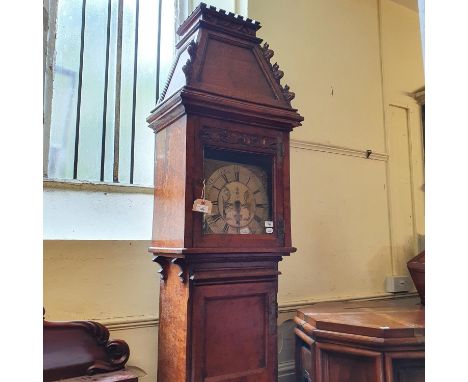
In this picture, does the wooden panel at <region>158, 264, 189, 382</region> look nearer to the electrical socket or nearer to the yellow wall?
the yellow wall

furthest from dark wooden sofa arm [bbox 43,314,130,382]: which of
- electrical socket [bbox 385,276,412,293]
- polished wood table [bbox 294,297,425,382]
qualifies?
electrical socket [bbox 385,276,412,293]

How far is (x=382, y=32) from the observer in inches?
102

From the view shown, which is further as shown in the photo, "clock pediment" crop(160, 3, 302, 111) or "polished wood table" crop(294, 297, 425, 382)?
"polished wood table" crop(294, 297, 425, 382)

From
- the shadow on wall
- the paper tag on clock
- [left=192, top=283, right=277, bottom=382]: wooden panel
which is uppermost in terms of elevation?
the paper tag on clock

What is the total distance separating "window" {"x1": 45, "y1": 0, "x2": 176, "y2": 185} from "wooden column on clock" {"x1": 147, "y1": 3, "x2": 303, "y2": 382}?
539mm

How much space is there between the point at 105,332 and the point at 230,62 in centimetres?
117

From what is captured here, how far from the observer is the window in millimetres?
1790

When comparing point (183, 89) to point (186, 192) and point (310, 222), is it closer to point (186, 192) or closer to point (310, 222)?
point (186, 192)

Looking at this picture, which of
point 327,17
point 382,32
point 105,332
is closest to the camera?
point 105,332

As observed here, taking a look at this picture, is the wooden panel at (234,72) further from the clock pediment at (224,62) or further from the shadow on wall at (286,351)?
the shadow on wall at (286,351)

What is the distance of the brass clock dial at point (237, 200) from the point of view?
1269 mm

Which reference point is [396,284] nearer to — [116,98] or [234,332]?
[234,332]

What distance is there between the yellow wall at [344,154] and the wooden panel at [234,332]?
49 cm
